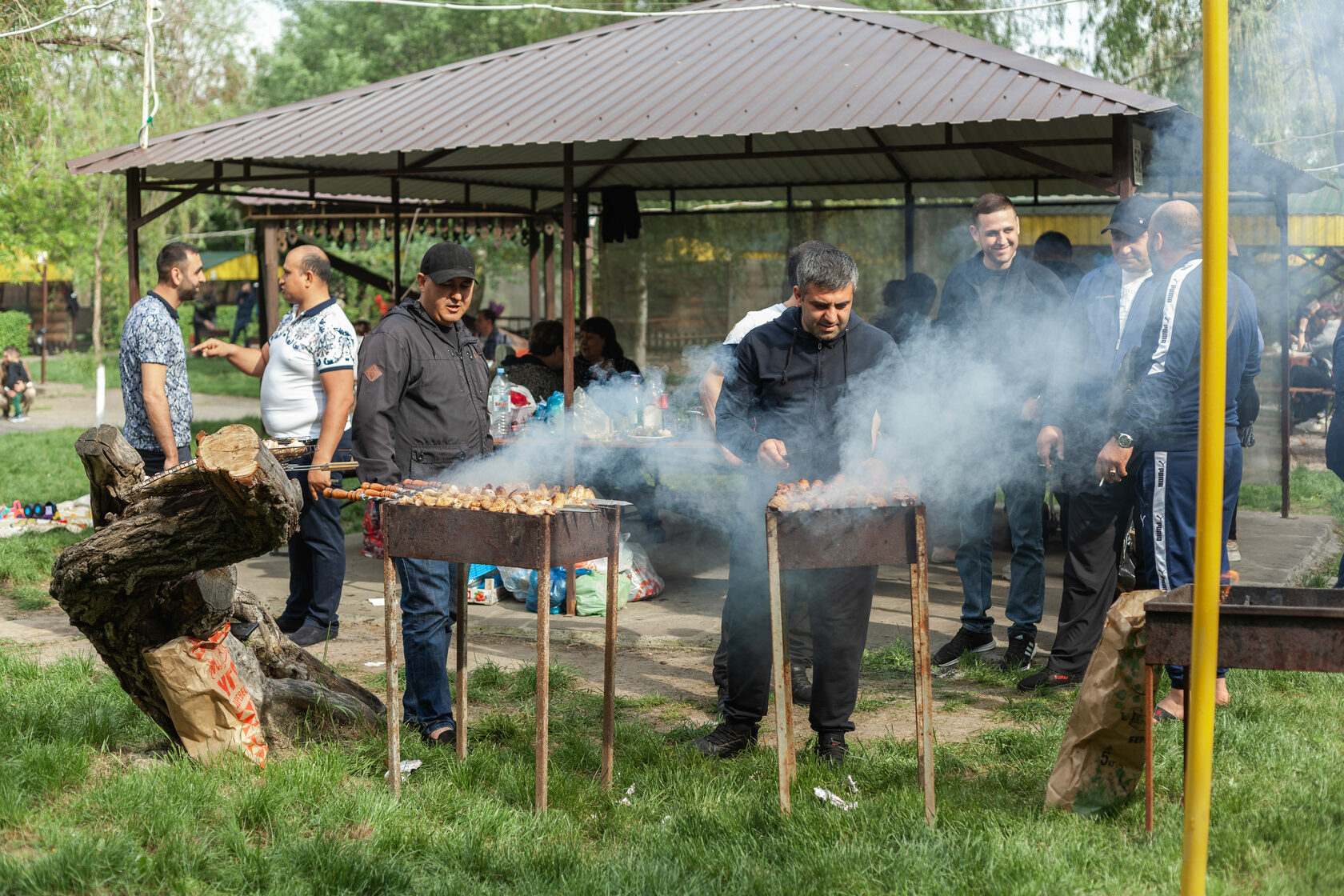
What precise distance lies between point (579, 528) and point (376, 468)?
1.07m

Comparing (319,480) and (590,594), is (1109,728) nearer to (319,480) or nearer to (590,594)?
(319,480)

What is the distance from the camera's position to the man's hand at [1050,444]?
17.7 ft

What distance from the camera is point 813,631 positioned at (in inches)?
173

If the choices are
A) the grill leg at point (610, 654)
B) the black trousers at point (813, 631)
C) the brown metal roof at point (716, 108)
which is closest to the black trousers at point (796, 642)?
the black trousers at point (813, 631)

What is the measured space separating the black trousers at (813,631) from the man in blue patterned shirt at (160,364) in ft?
11.4

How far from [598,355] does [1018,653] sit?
4180 millimetres

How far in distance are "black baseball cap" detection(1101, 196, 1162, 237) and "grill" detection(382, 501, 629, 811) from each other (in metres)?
2.88

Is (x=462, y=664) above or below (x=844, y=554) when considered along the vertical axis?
below

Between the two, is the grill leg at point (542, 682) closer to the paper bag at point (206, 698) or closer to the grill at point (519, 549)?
the grill at point (519, 549)

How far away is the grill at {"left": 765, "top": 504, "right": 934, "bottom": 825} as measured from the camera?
12.7 ft

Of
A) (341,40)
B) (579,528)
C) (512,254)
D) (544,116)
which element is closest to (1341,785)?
(579,528)

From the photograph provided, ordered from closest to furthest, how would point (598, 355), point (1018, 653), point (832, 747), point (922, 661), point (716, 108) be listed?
point (922, 661) → point (832, 747) → point (1018, 653) → point (716, 108) → point (598, 355)

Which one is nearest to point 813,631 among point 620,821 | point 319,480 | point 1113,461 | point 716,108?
point 620,821

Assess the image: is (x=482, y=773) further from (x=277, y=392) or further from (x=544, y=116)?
(x=544, y=116)
